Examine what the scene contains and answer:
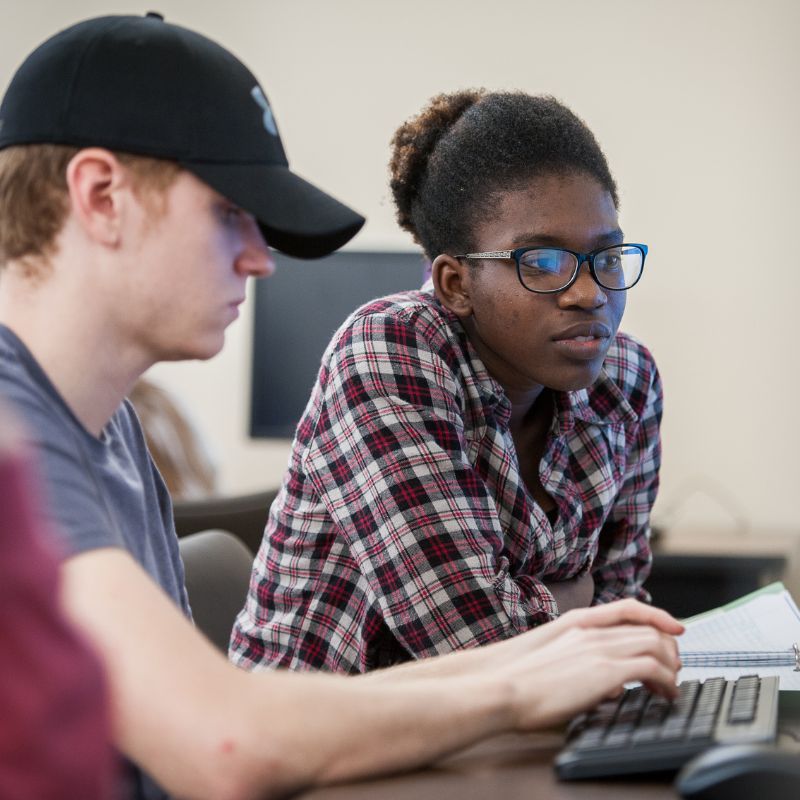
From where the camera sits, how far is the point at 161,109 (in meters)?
0.89

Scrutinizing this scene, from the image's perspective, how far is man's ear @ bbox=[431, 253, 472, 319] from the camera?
4.95 feet

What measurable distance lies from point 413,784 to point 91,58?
59 cm

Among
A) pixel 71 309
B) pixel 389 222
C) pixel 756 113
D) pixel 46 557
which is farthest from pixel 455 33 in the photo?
pixel 46 557

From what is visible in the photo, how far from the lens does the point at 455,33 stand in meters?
4.14

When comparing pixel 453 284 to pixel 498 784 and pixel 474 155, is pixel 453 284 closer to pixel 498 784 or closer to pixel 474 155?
pixel 474 155

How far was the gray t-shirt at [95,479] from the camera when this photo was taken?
2.62 ft

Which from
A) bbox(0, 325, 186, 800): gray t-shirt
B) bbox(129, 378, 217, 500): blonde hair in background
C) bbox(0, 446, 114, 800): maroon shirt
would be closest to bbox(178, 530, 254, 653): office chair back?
bbox(0, 325, 186, 800): gray t-shirt

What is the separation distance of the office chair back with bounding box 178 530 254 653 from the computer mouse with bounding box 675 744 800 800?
952mm

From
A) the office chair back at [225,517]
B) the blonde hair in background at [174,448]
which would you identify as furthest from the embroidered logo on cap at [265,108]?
the blonde hair in background at [174,448]

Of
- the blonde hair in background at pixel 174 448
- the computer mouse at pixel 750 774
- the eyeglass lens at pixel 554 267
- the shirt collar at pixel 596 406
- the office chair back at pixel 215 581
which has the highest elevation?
the eyeglass lens at pixel 554 267

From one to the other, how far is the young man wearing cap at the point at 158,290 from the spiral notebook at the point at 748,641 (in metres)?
0.25

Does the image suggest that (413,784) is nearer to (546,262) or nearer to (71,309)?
(71,309)

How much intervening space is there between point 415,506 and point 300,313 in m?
2.79

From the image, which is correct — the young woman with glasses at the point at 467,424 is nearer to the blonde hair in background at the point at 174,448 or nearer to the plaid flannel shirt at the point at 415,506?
the plaid flannel shirt at the point at 415,506
